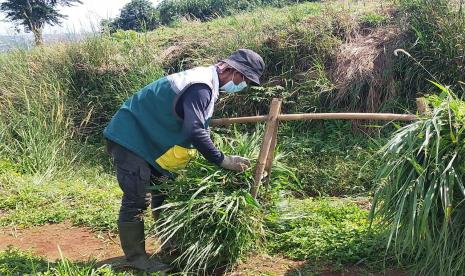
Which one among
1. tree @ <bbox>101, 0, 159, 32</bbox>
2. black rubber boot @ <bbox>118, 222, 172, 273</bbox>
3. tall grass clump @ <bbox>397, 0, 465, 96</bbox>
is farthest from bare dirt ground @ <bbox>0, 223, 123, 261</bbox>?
tree @ <bbox>101, 0, 159, 32</bbox>

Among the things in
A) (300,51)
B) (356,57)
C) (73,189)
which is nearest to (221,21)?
(300,51)

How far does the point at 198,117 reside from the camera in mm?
3285

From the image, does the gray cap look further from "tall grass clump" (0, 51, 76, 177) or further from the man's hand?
"tall grass clump" (0, 51, 76, 177)

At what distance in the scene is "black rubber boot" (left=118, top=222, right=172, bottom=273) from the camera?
357cm

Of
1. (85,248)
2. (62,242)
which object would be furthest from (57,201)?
(85,248)

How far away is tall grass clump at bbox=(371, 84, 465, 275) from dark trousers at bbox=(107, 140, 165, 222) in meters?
1.67

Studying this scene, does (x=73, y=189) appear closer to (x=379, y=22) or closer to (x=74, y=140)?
(x=74, y=140)

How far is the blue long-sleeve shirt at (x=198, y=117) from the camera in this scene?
10.7 ft

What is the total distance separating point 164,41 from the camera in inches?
348

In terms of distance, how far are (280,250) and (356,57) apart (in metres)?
3.84

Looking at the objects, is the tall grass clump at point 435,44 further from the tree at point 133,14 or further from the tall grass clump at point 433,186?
the tree at point 133,14

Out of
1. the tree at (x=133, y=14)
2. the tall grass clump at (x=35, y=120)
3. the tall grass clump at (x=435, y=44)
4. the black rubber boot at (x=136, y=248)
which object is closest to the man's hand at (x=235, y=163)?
the black rubber boot at (x=136, y=248)

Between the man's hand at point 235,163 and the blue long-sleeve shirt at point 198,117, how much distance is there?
63mm

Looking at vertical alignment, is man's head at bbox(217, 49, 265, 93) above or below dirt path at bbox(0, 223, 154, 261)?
above
